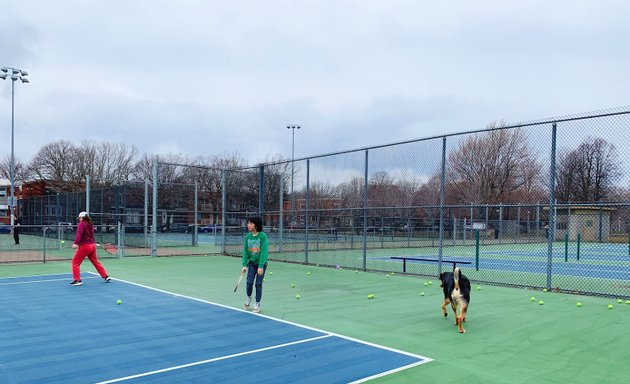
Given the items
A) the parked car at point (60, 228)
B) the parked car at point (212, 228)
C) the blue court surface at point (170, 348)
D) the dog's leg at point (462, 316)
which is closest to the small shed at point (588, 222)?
the parked car at point (212, 228)

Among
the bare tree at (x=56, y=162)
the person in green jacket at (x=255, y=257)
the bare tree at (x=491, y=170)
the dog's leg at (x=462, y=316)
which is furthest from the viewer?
the bare tree at (x=56, y=162)

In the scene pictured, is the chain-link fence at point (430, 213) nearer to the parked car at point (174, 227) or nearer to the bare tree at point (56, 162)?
the parked car at point (174, 227)

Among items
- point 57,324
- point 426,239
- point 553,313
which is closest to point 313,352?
point 57,324

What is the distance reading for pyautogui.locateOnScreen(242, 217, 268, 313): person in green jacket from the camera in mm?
8797

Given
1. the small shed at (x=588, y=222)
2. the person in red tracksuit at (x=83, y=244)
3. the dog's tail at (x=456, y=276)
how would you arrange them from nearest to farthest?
1. the dog's tail at (x=456, y=276)
2. the person in red tracksuit at (x=83, y=244)
3. the small shed at (x=588, y=222)

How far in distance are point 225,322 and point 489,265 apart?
1319cm

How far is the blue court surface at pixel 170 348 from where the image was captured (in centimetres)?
541

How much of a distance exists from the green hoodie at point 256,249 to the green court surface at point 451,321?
34.3 inches

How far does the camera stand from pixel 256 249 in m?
8.89

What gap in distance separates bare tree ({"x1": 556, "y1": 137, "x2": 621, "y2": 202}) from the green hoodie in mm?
9441

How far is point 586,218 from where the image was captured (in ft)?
86.4

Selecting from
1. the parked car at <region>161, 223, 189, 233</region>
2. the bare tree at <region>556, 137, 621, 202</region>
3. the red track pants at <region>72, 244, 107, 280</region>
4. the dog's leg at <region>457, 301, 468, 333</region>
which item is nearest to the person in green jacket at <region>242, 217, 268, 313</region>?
the dog's leg at <region>457, 301, 468, 333</region>

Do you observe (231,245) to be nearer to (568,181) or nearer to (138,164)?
(568,181)

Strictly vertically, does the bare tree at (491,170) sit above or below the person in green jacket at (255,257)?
above
